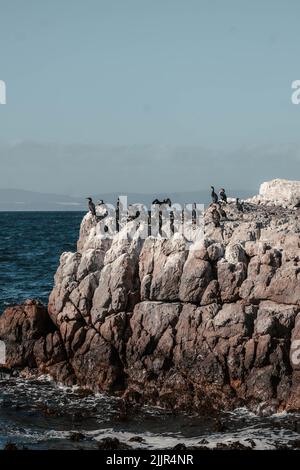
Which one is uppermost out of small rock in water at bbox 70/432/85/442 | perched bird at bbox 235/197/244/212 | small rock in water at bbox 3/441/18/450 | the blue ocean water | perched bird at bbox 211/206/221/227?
perched bird at bbox 235/197/244/212

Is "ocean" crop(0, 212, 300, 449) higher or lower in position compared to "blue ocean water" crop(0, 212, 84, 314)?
lower

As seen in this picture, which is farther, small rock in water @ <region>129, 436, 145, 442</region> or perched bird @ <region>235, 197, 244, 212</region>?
perched bird @ <region>235, 197, 244, 212</region>

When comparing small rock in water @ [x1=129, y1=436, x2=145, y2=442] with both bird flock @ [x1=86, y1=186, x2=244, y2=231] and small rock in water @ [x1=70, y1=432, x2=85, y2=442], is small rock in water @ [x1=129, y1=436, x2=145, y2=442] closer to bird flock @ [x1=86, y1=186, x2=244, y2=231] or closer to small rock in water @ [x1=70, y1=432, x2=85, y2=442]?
small rock in water @ [x1=70, y1=432, x2=85, y2=442]

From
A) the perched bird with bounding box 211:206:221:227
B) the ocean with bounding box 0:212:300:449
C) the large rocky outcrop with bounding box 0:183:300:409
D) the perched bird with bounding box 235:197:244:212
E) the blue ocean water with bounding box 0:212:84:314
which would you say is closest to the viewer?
the ocean with bounding box 0:212:300:449

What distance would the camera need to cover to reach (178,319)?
33.6m

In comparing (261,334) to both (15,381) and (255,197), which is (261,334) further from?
(255,197)

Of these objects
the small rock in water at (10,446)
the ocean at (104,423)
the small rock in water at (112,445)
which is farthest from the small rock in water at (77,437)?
the small rock in water at (10,446)

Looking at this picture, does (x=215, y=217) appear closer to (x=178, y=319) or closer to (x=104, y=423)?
(x=178, y=319)

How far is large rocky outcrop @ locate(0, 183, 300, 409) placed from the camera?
104ft

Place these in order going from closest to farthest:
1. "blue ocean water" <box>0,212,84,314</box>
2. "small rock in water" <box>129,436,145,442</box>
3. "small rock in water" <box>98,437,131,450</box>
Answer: "small rock in water" <box>98,437,131,450</box>
"small rock in water" <box>129,436,145,442</box>
"blue ocean water" <box>0,212,84,314</box>

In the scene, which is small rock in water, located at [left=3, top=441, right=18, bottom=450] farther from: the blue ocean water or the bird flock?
the blue ocean water

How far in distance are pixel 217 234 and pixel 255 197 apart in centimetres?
1079

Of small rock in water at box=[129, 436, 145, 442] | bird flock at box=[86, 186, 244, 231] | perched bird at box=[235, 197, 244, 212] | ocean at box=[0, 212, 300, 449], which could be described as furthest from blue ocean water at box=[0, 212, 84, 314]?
small rock in water at box=[129, 436, 145, 442]
